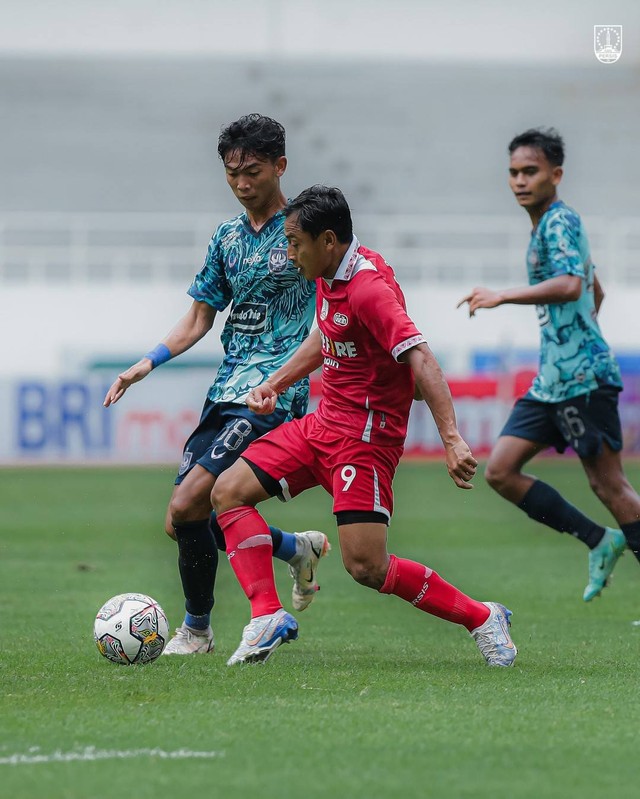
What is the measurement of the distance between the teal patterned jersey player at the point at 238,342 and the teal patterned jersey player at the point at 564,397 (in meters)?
1.30

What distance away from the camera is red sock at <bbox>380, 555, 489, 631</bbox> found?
17.0 feet

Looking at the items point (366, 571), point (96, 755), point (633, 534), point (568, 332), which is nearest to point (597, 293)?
point (568, 332)

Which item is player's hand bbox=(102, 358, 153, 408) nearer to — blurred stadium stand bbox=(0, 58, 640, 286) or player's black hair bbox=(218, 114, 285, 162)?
player's black hair bbox=(218, 114, 285, 162)

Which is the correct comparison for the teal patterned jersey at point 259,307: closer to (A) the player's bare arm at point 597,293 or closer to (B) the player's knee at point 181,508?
(B) the player's knee at point 181,508

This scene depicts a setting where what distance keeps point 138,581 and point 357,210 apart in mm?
21447

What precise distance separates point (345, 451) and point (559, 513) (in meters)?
1.85

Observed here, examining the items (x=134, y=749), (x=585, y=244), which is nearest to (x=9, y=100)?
(x=585, y=244)

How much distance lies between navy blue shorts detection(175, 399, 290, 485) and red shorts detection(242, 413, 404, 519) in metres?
0.22

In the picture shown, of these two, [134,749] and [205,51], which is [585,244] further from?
[205,51]

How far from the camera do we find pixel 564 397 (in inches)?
263

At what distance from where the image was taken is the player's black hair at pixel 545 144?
6.75m

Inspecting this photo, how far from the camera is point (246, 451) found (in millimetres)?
5441

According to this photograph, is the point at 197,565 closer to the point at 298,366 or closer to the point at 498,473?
the point at 298,366

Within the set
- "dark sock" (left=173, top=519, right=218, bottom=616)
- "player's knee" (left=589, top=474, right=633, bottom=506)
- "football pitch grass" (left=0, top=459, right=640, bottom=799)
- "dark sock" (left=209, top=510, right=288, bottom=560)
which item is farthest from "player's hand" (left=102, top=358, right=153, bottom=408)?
"player's knee" (left=589, top=474, right=633, bottom=506)
